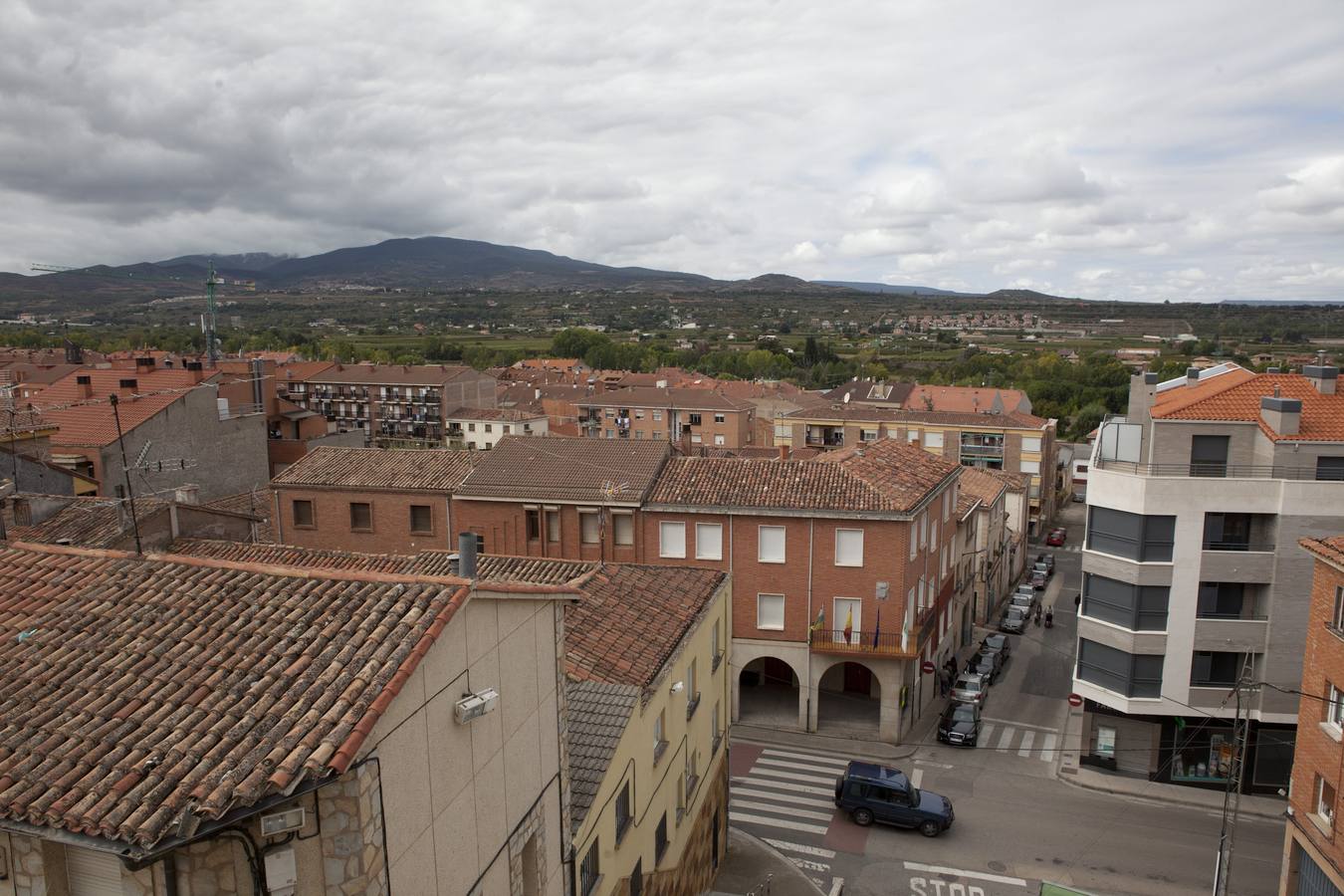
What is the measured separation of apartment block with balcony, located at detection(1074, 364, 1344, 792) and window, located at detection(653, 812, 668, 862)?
59.3 ft

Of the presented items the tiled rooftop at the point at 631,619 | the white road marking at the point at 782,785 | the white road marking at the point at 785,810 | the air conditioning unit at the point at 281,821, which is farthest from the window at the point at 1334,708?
the air conditioning unit at the point at 281,821

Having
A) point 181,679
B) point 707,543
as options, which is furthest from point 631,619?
point 707,543

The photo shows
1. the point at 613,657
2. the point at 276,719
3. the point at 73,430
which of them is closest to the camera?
the point at 276,719

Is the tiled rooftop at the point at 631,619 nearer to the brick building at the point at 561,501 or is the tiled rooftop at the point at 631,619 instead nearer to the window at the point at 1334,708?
the brick building at the point at 561,501

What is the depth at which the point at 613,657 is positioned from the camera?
1608 centimetres

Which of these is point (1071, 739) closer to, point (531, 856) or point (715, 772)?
point (715, 772)

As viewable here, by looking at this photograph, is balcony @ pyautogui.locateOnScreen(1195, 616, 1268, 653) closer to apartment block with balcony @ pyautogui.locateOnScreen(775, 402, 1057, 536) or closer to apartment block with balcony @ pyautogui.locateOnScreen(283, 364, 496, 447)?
apartment block with balcony @ pyautogui.locateOnScreen(775, 402, 1057, 536)

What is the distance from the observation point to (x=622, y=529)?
32656mm

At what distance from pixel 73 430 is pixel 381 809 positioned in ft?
154

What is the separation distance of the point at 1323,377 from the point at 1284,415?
307cm

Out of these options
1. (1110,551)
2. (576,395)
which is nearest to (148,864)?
(1110,551)

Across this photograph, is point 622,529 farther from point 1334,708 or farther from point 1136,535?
point 1334,708

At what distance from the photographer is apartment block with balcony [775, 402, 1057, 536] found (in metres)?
71.1

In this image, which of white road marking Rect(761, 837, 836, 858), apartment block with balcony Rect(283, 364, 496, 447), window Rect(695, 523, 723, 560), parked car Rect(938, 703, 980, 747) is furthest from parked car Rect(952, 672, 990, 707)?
apartment block with balcony Rect(283, 364, 496, 447)
